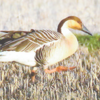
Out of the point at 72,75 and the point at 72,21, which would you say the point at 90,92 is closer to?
the point at 72,75

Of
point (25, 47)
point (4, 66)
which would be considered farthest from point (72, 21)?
point (4, 66)

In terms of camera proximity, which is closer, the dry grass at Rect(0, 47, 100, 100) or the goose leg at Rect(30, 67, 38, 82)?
the dry grass at Rect(0, 47, 100, 100)

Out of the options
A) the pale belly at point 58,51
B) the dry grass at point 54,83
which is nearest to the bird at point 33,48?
the pale belly at point 58,51

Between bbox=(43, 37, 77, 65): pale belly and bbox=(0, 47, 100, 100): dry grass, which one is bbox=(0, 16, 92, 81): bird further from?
bbox=(0, 47, 100, 100): dry grass

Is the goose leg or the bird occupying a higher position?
the bird

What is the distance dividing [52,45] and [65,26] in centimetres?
62

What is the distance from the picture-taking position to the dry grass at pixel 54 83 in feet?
10.8

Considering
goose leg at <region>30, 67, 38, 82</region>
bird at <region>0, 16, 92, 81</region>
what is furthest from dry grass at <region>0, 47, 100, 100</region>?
bird at <region>0, 16, 92, 81</region>

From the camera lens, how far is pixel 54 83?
3703 millimetres

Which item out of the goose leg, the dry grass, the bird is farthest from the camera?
the goose leg

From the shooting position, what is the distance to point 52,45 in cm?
378

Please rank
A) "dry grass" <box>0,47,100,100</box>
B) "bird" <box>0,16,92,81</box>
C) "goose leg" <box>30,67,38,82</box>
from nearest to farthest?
"dry grass" <box>0,47,100,100</box> → "bird" <box>0,16,92,81</box> → "goose leg" <box>30,67,38,82</box>

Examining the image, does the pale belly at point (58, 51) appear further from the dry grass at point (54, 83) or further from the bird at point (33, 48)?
the dry grass at point (54, 83)

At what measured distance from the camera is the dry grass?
10.8ft
